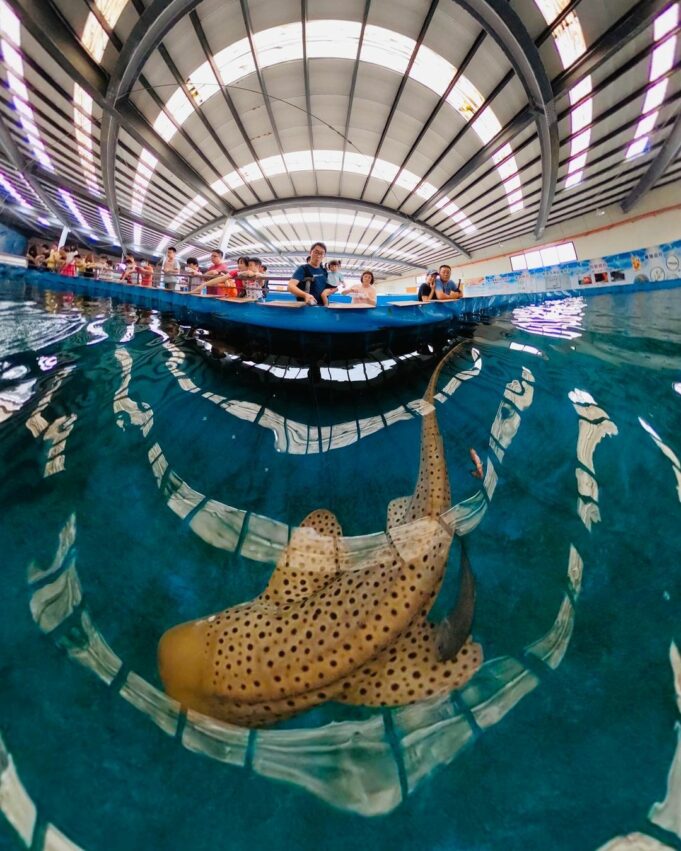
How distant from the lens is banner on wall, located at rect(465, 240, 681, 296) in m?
13.4

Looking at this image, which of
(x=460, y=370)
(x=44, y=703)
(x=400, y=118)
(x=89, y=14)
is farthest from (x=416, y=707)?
(x=400, y=118)

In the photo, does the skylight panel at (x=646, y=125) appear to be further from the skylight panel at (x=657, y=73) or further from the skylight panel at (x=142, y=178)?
the skylight panel at (x=142, y=178)

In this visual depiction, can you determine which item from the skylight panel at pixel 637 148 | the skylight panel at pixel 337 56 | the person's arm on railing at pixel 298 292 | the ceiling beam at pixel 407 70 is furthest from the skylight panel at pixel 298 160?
the person's arm on railing at pixel 298 292

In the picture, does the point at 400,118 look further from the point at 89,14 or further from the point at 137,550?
the point at 137,550

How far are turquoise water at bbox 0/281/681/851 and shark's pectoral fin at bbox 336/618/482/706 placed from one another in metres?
0.03

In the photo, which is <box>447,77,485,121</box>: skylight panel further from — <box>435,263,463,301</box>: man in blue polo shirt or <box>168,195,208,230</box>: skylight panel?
<box>168,195,208,230</box>: skylight panel

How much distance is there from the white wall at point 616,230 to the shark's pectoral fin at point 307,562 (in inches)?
813

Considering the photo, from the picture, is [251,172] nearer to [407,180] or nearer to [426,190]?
[407,180]

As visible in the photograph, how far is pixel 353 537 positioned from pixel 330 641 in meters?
0.31

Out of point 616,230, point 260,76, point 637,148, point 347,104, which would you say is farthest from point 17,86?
point 616,230

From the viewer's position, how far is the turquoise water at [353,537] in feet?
2.03

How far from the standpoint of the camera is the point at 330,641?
0.85 metres

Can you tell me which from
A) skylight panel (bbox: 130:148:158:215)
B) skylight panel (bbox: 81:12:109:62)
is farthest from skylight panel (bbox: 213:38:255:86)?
skylight panel (bbox: 130:148:158:215)

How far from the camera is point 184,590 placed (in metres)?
0.94
